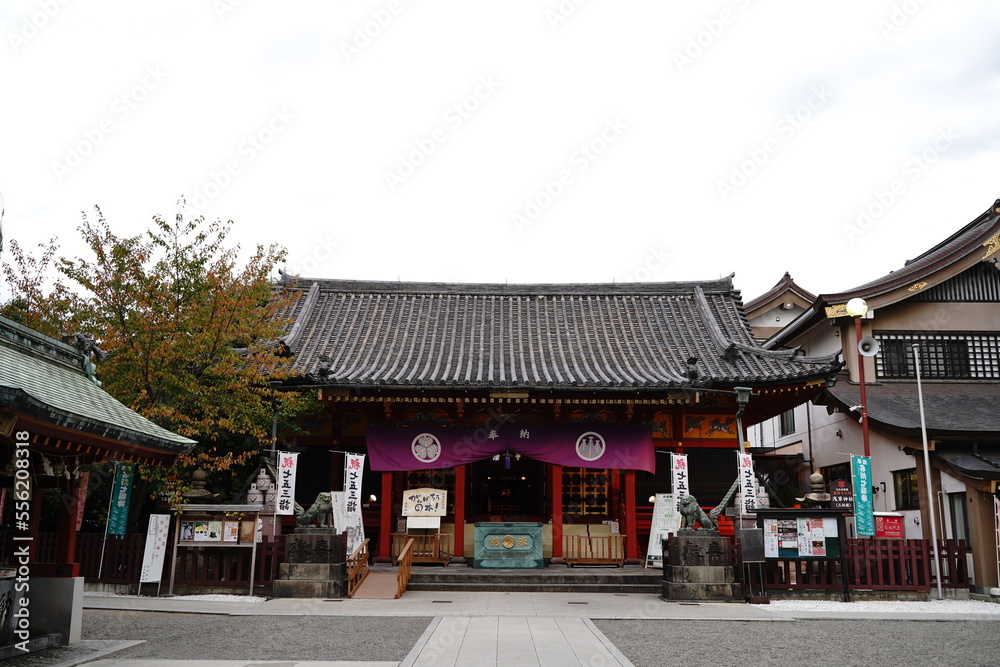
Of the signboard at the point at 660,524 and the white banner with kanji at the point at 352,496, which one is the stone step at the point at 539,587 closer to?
the signboard at the point at 660,524

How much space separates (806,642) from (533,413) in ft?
30.6

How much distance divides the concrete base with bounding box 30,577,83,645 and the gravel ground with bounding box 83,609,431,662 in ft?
2.01

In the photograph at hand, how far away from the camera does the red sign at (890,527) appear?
15094 mm

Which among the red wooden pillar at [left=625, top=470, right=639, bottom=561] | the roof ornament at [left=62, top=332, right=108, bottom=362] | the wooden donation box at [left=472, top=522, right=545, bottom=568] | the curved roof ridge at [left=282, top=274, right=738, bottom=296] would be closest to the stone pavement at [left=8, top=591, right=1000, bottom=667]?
the wooden donation box at [left=472, top=522, right=545, bottom=568]

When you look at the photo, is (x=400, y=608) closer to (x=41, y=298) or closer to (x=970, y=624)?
(x=970, y=624)

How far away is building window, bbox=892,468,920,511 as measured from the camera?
17.7m

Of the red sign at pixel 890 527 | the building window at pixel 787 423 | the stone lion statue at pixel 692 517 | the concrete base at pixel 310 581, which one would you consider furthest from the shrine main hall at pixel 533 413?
the building window at pixel 787 423

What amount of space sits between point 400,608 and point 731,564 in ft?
20.3

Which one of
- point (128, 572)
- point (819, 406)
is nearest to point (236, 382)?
point (128, 572)

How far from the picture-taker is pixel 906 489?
18.1m

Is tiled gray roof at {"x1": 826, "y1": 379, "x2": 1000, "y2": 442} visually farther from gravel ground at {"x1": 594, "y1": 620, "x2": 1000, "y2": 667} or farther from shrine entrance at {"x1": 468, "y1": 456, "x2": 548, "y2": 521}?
shrine entrance at {"x1": 468, "y1": 456, "x2": 548, "y2": 521}

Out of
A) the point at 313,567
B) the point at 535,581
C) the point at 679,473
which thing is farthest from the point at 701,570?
the point at 313,567

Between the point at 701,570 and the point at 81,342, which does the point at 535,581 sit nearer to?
the point at 701,570

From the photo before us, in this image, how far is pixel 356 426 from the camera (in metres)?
18.4
